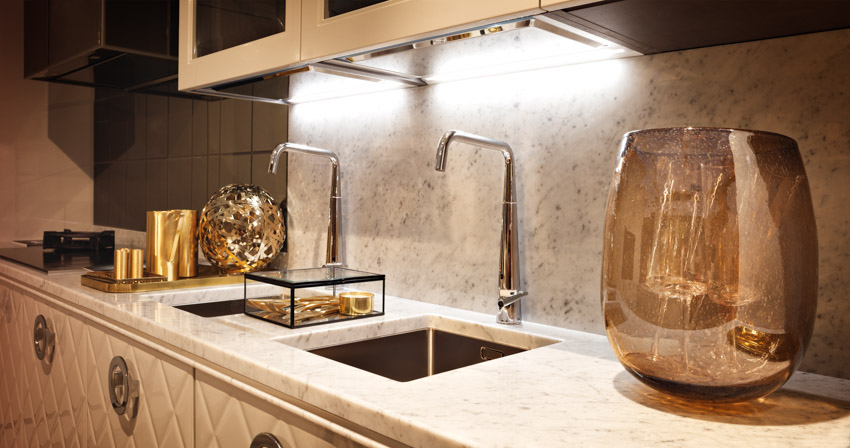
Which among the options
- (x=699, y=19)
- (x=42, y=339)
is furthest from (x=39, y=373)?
(x=699, y=19)

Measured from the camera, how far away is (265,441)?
34.1 inches

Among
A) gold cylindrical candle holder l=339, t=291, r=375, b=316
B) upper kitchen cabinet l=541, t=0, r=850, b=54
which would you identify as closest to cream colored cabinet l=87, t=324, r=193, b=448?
gold cylindrical candle holder l=339, t=291, r=375, b=316

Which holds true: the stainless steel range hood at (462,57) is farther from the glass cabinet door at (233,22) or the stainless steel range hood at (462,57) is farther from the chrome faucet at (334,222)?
the chrome faucet at (334,222)

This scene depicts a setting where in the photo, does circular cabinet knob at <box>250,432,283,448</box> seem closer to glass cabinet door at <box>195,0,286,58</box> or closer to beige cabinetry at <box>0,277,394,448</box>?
beige cabinetry at <box>0,277,394,448</box>

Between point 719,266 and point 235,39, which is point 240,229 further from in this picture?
point 719,266

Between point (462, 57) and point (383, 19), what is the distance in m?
0.19

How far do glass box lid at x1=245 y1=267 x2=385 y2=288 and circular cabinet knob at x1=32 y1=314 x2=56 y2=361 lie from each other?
0.69 metres

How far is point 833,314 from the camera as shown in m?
0.85

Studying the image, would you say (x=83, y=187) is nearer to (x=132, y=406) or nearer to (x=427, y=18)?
(x=132, y=406)

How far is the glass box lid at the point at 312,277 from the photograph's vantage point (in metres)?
1.17

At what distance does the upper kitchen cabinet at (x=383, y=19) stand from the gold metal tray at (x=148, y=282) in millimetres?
707

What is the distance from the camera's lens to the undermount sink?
1.13 meters

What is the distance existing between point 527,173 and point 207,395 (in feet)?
2.37

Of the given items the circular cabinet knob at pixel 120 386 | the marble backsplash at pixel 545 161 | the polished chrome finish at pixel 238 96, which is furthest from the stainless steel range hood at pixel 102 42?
the circular cabinet knob at pixel 120 386
